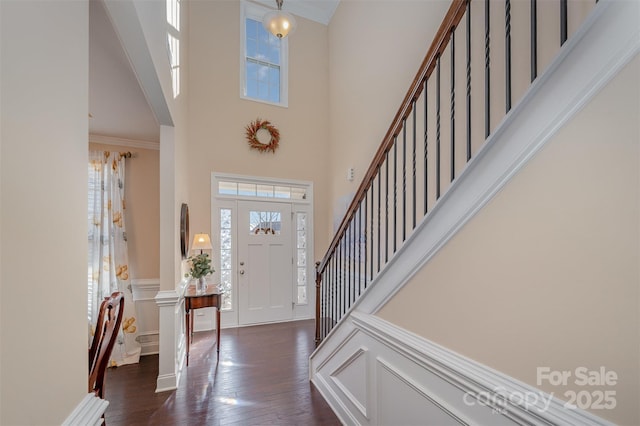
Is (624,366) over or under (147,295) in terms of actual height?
over

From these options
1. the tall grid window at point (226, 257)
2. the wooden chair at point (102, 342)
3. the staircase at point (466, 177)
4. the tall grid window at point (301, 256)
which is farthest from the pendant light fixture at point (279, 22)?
the wooden chair at point (102, 342)

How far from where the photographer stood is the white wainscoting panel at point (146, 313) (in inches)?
129

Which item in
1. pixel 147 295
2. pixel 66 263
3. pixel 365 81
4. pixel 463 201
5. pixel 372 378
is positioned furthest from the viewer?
pixel 365 81

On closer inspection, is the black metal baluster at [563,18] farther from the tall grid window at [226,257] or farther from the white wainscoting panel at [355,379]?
the tall grid window at [226,257]

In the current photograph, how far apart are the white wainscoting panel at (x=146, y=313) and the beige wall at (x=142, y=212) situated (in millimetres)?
94

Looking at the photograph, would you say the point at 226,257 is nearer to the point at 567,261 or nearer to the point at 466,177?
the point at 466,177

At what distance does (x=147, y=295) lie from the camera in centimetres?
333

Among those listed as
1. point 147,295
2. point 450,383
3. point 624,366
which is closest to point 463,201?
point 624,366

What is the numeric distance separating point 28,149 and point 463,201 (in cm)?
132

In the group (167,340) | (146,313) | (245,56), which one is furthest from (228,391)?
(245,56)

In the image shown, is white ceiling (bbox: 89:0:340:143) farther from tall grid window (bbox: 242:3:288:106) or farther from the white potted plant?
tall grid window (bbox: 242:3:288:106)

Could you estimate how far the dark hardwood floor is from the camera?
216 cm

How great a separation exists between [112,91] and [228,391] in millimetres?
2713

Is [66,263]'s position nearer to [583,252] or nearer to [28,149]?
[28,149]
